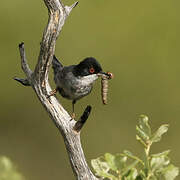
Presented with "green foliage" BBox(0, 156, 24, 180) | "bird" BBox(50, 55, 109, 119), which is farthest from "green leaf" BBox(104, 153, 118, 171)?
"bird" BBox(50, 55, 109, 119)

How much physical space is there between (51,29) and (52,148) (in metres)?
4.36

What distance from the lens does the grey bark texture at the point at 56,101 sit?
173cm

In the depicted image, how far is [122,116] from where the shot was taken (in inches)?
232

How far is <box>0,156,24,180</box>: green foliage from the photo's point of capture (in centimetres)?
63

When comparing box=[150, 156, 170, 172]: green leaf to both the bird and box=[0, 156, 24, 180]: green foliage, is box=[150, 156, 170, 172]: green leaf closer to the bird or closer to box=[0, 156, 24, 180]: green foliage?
box=[0, 156, 24, 180]: green foliage

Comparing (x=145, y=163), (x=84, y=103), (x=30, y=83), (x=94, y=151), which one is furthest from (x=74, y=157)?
(x=94, y=151)

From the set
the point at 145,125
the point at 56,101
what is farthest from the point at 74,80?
the point at 145,125

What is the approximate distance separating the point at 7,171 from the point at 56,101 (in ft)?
4.17

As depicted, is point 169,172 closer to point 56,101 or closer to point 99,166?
point 99,166

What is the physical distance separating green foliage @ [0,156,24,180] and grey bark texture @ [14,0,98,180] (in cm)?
106

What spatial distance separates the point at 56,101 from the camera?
6.27ft

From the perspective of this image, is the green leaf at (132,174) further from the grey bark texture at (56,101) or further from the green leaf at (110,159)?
the grey bark texture at (56,101)

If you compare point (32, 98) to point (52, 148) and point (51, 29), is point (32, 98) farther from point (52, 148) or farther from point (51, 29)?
point (51, 29)

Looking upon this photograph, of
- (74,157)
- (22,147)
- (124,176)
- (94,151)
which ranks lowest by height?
(94,151)
